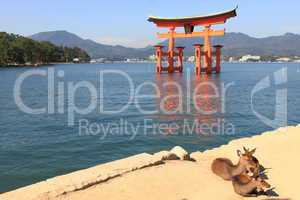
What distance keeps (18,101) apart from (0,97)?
3661 mm

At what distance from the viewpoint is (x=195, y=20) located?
57.9 metres

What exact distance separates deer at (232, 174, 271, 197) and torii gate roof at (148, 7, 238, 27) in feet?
157

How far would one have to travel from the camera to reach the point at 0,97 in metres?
31.8

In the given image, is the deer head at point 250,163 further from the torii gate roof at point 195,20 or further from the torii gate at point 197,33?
the torii gate at point 197,33

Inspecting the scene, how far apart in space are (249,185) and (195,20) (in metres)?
52.9

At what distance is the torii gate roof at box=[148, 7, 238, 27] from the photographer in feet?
177

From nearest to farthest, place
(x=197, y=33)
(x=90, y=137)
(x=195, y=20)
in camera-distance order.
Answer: (x=90, y=137)
(x=195, y=20)
(x=197, y=33)

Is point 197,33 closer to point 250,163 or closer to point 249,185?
point 250,163

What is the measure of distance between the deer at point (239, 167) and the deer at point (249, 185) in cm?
24

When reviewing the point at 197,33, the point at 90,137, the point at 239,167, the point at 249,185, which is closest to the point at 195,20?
the point at 197,33

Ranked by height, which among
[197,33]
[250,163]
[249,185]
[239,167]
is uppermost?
[197,33]

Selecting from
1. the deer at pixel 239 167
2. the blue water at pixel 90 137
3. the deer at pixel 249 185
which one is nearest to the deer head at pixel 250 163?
the deer at pixel 239 167

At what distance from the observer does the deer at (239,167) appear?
7.84 metres

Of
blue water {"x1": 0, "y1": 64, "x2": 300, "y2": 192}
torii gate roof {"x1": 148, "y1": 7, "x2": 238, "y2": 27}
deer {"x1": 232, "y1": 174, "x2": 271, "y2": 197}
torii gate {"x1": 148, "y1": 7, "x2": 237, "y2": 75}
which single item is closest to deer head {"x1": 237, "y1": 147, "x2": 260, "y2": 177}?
deer {"x1": 232, "y1": 174, "x2": 271, "y2": 197}
